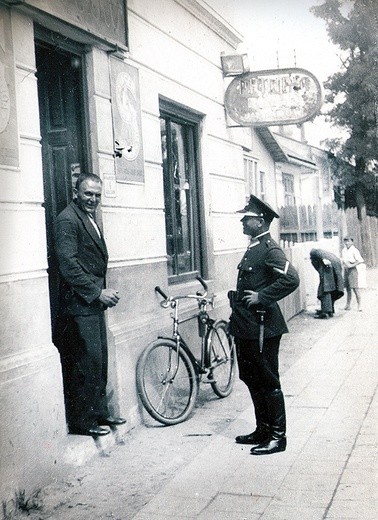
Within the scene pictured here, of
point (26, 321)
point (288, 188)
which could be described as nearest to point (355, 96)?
point (26, 321)

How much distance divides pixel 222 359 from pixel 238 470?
2.32 metres

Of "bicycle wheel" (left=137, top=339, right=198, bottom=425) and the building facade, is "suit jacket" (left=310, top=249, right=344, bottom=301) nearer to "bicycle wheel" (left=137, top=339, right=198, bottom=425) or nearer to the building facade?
the building facade

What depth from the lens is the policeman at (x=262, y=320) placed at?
5164 mm

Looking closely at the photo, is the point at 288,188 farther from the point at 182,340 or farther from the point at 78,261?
the point at 78,261

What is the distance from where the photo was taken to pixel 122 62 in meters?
6.17

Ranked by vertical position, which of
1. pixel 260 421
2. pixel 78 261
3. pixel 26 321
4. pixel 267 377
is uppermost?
pixel 78 261

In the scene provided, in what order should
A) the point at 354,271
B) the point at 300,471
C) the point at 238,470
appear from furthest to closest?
the point at 354,271 < the point at 238,470 < the point at 300,471

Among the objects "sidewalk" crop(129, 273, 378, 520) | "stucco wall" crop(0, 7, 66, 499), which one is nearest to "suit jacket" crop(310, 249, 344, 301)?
"sidewalk" crop(129, 273, 378, 520)

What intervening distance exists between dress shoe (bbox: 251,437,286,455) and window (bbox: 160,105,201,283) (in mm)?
2719

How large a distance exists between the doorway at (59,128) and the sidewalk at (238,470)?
1387mm

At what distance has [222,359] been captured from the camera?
7.10 metres

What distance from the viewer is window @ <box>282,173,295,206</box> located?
2491cm

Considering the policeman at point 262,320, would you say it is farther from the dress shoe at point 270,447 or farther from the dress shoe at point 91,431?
the dress shoe at point 91,431

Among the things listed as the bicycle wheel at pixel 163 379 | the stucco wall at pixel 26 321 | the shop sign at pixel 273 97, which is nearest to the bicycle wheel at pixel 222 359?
the bicycle wheel at pixel 163 379
